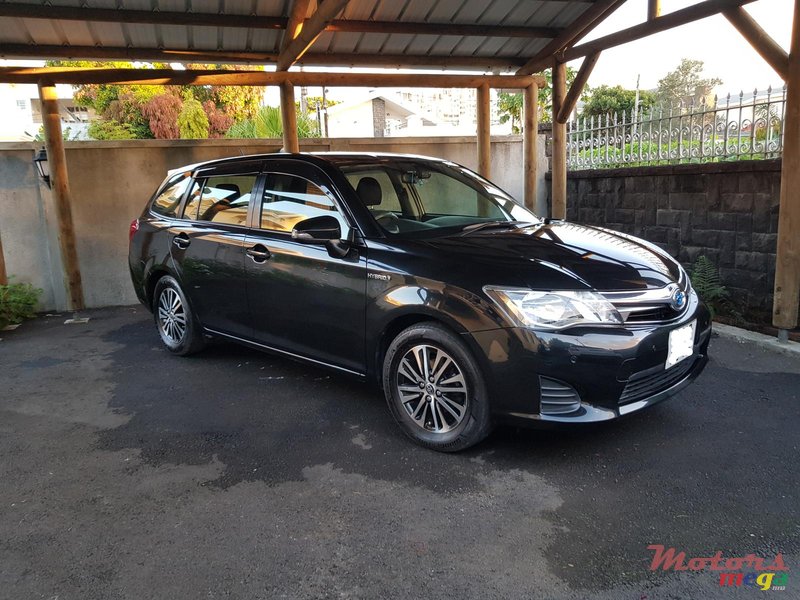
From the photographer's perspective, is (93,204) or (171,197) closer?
(171,197)

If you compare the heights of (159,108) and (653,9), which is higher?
(159,108)

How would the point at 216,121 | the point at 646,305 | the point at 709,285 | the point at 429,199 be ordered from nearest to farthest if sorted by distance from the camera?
the point at 646,305 → the point at 429,199 → the point at 709,285 → the point at 216,121

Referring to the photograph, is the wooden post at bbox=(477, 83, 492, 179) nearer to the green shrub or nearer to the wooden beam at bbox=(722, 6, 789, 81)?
the wooden beam at bbox=(722, 6, 789, 81)

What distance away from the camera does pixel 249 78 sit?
7.08 meters

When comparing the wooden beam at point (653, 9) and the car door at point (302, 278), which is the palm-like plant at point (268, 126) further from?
the car door at point (302, 278)

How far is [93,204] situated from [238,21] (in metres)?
3.00

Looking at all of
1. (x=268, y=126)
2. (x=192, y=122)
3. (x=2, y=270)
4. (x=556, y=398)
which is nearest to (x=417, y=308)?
(x=556, y=398)

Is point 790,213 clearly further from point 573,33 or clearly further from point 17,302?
point 17,302

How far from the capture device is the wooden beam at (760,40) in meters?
4.97

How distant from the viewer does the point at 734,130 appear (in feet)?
19.8

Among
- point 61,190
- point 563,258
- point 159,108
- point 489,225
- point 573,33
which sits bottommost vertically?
point 563,258

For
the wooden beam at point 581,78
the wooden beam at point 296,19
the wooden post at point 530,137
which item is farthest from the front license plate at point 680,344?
the wooden post at point 530,137

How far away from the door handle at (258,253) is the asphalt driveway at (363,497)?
0.98m

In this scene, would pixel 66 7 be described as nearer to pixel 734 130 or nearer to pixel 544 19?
pixel 544 19
